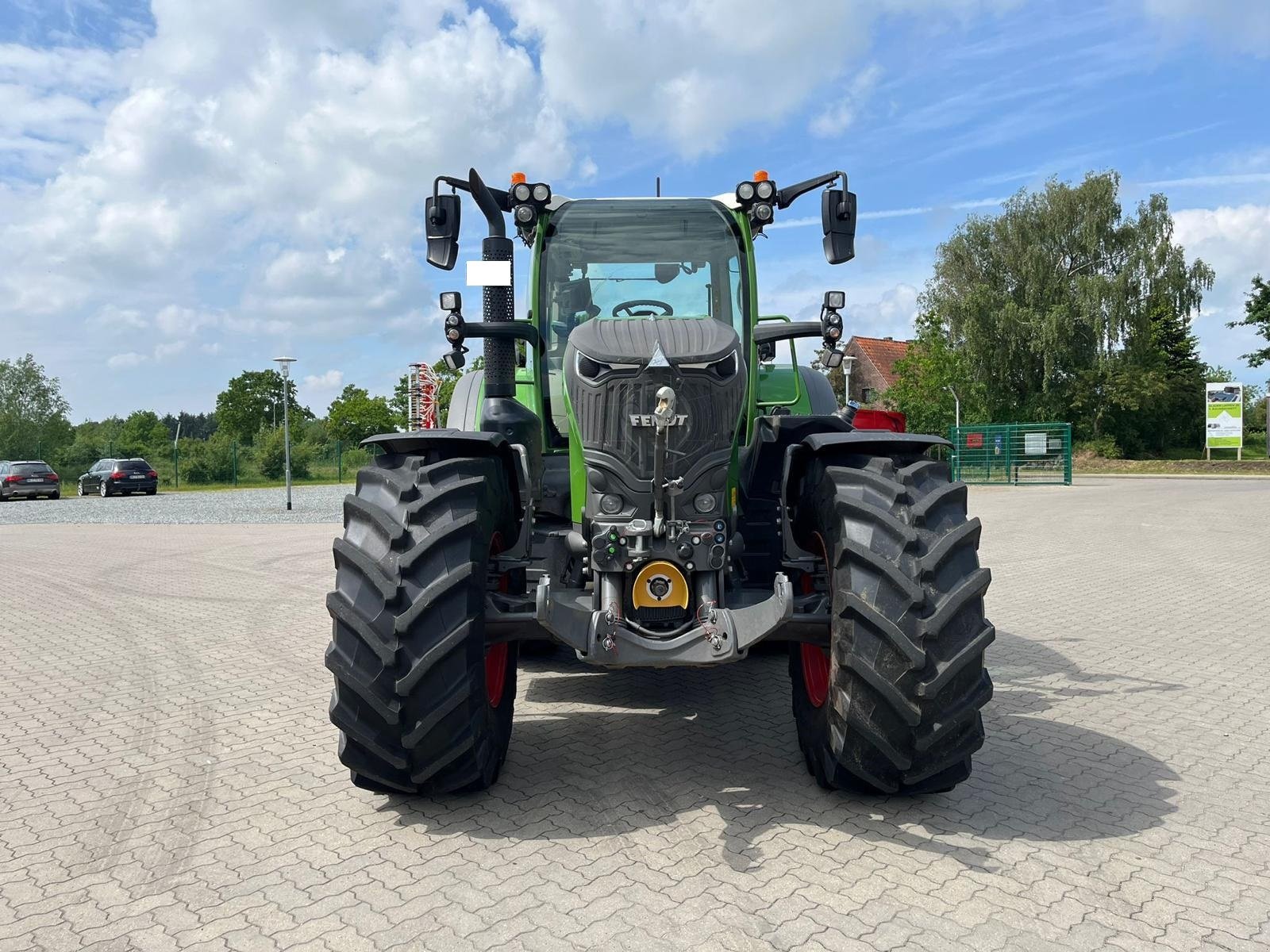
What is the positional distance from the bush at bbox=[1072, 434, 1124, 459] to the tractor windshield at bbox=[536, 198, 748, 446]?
4368 cm

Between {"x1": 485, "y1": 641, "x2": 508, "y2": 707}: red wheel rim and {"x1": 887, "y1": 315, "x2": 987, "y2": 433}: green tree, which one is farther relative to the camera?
{"x1": 887, "y1": 315, "x2": 987, "y2": 433}: green tree

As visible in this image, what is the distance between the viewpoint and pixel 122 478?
33312 millimetres

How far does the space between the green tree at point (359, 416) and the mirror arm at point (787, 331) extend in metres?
53.1

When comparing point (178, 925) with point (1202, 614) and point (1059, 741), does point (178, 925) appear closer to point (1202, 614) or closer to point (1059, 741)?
point (1059, 741)

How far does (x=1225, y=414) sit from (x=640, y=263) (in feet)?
145

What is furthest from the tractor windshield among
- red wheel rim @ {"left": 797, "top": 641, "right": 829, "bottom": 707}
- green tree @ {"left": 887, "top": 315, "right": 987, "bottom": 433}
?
green tree @ {"left": 887, "top": 315, "right": 987, "bottom": 433}

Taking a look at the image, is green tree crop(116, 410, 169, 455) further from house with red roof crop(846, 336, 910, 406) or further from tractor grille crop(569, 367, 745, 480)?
tractor grille crop(569, 367, 745, 480)

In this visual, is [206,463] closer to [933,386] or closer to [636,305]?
[933,386]

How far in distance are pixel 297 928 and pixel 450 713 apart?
2.88 ft

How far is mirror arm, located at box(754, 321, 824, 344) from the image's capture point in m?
5.32

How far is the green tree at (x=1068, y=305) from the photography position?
42031 mm

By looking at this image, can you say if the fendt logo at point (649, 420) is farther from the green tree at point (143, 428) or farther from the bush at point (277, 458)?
the green tree at point (143, 428)

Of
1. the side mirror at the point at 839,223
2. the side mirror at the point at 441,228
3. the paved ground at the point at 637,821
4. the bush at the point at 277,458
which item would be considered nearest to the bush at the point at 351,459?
the bush at the point at 277,458

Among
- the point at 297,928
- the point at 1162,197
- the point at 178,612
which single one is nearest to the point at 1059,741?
the point at 297,928
